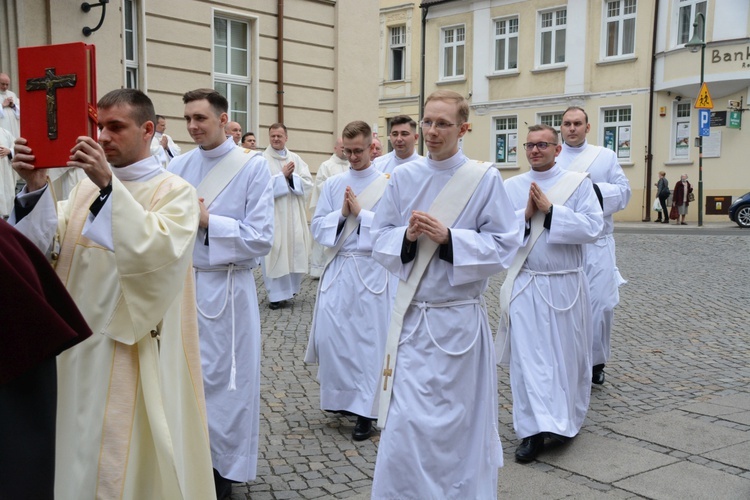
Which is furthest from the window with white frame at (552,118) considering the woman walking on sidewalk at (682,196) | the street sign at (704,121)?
the street sign at (704,121)

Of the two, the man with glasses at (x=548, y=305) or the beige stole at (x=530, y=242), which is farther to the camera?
the beige stole at (x=530, y=242)

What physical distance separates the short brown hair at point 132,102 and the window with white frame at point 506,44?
32.4 meters

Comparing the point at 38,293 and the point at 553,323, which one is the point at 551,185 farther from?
the point at 38,293

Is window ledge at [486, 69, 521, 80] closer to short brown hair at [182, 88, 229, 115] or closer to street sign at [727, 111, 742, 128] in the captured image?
street sign at [727, 111, 742, 128]

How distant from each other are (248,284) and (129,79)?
10412 millimetres

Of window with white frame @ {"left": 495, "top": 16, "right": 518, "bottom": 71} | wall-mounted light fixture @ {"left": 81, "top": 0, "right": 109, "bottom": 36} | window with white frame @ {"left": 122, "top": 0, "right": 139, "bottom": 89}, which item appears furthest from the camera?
window with white frame @ {"left": 495, "top": 16, "right": 518, "bottom": 71}

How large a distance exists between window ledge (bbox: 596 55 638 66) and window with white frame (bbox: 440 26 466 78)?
260 inches

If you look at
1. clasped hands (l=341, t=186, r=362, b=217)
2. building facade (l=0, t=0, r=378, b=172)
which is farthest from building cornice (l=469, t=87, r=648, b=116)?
clasped hands (l=341, t=186, r=362, b=217)

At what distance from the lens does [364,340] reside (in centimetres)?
614

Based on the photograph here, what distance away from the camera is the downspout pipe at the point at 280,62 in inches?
623

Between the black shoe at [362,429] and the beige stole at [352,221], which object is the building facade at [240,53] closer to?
the beige stole at [352,221]

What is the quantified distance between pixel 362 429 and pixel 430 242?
6.56 ft

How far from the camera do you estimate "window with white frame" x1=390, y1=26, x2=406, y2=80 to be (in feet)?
126

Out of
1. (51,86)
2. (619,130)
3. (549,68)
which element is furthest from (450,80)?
(51,86)
